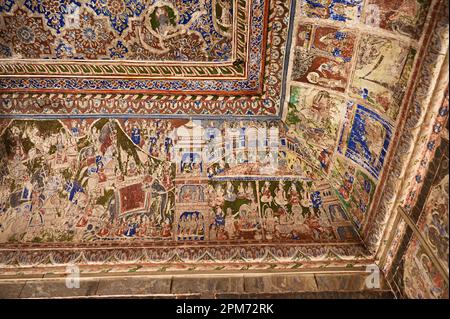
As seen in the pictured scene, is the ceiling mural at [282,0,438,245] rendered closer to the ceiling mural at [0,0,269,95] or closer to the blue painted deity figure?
the ceiling mural at [0,0,269,95]

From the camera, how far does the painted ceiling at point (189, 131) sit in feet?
14.0

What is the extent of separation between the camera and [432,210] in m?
3.31

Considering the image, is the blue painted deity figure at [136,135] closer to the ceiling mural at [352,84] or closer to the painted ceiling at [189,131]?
the painted ceiling at [189,131]

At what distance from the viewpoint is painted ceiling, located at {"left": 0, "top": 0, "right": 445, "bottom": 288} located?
4262 mm

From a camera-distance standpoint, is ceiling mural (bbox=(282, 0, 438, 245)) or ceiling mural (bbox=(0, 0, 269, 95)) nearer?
ceiling mural (bbox=(282, 0, 438, 245))

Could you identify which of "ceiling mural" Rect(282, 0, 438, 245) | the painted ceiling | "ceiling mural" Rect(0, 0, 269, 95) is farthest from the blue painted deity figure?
"ceiling mural" Rect(282, 0, 438, 245)

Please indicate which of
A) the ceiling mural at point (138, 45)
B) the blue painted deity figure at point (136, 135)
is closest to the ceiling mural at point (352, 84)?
the ceiling mural at point (138, 45)

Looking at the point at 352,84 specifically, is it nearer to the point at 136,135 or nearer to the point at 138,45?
the point at 138,45

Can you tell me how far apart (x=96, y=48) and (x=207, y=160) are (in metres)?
2.14

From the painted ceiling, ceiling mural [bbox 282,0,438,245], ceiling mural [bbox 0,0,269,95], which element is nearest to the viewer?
ceiling mural [bbox 282,0,438,245]

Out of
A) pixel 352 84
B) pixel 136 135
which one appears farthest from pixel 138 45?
pixel 352 84

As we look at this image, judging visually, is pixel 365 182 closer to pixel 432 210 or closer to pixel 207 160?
pixel 432 210
